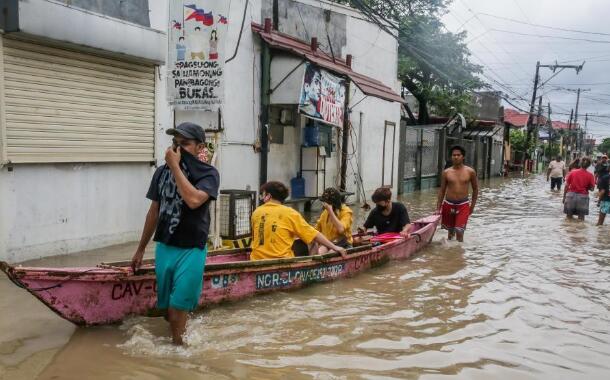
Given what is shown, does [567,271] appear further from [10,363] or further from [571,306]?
[10,363]

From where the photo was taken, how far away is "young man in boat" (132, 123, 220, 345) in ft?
13.7

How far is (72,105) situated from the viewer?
7719mm

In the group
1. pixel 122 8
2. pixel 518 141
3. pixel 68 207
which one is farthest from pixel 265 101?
pixel 518 141

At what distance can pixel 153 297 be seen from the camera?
17.1 feet

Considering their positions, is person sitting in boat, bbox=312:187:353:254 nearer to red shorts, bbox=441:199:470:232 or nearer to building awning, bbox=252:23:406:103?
red shorts, bbox=441:199:470:232

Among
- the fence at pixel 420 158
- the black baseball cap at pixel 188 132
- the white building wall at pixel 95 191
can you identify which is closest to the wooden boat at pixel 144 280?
the black baseball cap at pixel 188 132

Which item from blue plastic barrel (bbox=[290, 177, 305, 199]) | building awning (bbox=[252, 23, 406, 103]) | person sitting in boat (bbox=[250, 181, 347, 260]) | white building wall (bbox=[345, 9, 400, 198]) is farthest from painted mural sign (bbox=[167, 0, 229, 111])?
white building wall (bbox=[345, 9, 400, 198])

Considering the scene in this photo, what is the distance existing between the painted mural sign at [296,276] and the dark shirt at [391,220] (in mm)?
1878

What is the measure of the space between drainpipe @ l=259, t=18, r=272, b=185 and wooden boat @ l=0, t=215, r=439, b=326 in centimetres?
422

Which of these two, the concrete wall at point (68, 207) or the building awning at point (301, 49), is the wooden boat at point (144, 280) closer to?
the concrete wall at point (68, 207)

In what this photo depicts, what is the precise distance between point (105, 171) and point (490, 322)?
5714mm

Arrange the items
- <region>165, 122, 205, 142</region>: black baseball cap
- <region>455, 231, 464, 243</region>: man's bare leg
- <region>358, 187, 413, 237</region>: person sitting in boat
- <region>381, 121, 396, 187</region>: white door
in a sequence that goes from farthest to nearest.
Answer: <region>381, 121, 396, 187</region>: white door
<region>455, 231, 464, 243</region>: man's bare leg
<region>358, 187, 413, 237</region>: person sitting in boat
<region>165, 122, 205, 142</region>: black baseball cap

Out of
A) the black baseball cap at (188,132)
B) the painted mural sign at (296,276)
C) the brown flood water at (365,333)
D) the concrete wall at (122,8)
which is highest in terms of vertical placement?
the concrete wall at (122,8)

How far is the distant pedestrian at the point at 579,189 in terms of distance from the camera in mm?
13297
